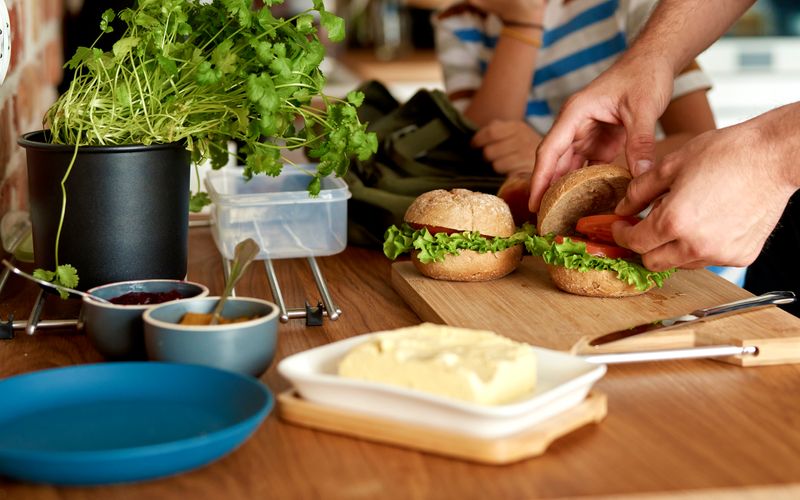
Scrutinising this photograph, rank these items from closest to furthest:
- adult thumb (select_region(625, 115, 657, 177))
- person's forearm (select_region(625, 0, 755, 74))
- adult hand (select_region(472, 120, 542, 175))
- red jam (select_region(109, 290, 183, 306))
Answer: red jam (select_region(109, 290, 183, 306))
adult thumb (select_region(625, 115, 657, 177))
person's forearm (select_region(625, 0, 755, 74))
adult hand (select_region(472, 120, 542, 175))

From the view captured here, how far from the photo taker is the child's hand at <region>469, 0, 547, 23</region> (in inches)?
95.4

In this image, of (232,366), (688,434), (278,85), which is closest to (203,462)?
(232,366)

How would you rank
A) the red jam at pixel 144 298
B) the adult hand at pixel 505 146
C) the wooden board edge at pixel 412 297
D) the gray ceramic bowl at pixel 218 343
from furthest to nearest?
the adult hand at pixel 505 146 < the wooden board edge at pixel 412 297 < the red jam at pixel 144 298 < the gray ceramic bowl at pixel 218 343

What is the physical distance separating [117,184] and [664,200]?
73cm

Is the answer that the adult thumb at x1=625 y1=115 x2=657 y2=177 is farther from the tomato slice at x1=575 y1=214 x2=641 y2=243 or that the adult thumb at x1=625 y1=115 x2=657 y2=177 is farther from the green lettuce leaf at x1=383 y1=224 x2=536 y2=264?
the green lettuce leaf at x1=383 y1=224 x2=536 y2=264

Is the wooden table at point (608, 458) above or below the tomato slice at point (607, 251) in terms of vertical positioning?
below

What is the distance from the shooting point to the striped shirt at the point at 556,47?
8.06 ft

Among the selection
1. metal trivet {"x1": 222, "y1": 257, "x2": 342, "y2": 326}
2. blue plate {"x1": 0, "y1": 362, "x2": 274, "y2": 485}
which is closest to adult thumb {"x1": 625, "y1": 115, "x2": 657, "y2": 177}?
metal trivet {"x1": 222, "y1": 257, "x2": 342, "y2": 326}

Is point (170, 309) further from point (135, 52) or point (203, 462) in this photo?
point (135, 52)

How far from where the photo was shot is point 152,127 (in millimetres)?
1348

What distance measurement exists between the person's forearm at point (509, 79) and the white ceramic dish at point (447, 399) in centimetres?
156

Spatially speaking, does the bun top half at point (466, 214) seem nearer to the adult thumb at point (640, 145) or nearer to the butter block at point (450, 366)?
the adult thumb at point (640, 145)

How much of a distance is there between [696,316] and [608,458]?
1.53 feet

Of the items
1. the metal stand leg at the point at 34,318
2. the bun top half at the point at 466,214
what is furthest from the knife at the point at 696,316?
the metal stand leg at the point at 34,318
